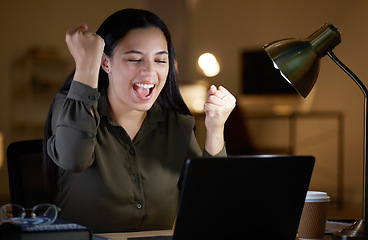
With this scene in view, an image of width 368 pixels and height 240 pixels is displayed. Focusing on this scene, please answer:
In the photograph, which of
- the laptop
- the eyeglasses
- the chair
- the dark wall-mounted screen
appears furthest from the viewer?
the dark wall-mounted screen

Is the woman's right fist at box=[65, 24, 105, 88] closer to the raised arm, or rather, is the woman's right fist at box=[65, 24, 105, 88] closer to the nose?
the nose

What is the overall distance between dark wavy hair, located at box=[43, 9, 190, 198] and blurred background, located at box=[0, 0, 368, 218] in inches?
180

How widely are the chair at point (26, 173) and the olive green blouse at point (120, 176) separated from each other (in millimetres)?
61

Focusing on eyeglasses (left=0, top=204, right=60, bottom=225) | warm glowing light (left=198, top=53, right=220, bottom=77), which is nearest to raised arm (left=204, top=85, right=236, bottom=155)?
eyeglasses (left=0, top=204, right=60, bottom=225)

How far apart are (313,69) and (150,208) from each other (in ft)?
2.26

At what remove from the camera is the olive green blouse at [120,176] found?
1.74m

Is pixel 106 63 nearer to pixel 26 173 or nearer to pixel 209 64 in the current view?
pixel 26 173

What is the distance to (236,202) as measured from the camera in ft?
3.75

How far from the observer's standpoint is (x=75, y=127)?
5.11 ft

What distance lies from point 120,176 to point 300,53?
68cm

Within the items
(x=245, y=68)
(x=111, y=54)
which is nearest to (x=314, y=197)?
(x=111, y=54)

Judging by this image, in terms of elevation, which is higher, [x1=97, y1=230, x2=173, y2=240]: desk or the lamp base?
the lamp base

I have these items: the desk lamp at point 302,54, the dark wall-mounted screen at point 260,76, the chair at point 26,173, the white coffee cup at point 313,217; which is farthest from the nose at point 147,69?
the dark wall-mounted screen at point 260,76

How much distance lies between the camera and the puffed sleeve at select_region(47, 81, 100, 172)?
156 cm
